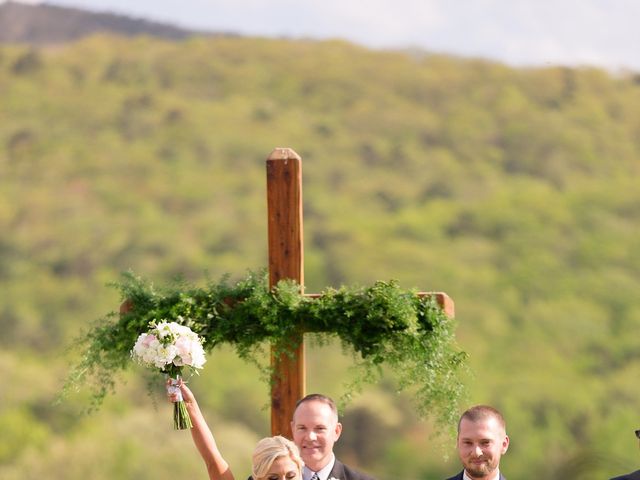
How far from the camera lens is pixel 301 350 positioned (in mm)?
6871

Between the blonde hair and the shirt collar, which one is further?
the shirt collar

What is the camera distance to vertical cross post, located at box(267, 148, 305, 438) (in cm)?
685

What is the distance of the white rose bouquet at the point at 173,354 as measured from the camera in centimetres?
590

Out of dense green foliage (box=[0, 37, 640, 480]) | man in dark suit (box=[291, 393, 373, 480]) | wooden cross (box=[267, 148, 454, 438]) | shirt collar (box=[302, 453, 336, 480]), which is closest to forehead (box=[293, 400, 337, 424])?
man in dark suit (box=[291, 393, 373, 480])

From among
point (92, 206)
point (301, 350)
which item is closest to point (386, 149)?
point (92, 206)

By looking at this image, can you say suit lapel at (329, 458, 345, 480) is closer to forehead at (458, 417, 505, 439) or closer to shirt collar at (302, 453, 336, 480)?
shirt collar at (302, 453, 336, 480)

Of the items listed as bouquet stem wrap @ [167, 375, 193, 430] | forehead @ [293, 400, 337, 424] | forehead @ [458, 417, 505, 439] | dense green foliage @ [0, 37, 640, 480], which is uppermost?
dense green foliage @ [0, 37, 640, 480]

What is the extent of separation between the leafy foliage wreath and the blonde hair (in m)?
1.77

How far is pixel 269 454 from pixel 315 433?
32.1 inches

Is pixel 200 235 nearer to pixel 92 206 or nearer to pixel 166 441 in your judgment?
pixel 92 206

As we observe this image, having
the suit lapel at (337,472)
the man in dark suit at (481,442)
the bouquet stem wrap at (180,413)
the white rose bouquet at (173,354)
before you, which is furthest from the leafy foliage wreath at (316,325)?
the man in dark suit at (481,442)

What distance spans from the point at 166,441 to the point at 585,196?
17.8 m

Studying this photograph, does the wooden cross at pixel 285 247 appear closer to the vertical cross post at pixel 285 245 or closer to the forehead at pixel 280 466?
the vertical cross post at pixel 285 245

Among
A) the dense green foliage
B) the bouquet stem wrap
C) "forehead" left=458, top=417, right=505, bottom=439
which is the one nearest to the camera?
"forehead" left=458, top=417, right=505, bottom=439
